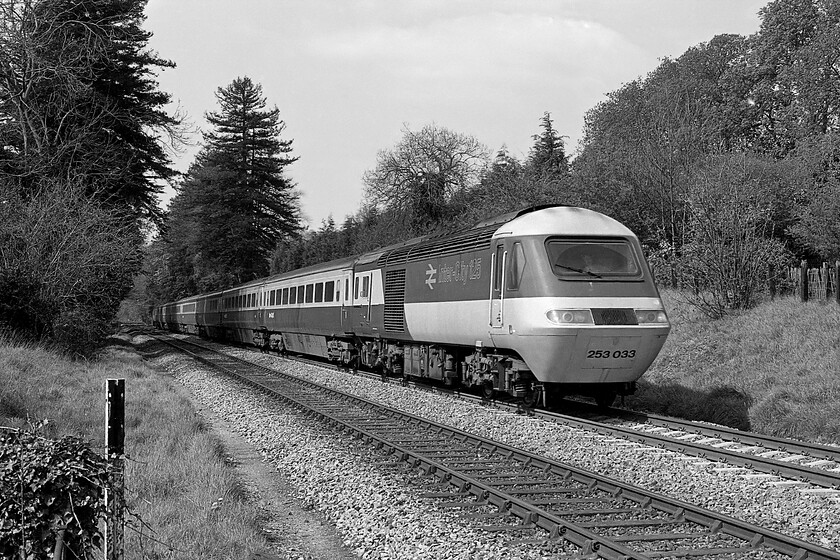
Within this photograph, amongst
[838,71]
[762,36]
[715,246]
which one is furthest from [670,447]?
[762,36]

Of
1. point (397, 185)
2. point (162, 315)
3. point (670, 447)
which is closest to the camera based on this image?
point (670, 447)

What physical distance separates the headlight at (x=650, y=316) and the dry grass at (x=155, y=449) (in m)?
6.21

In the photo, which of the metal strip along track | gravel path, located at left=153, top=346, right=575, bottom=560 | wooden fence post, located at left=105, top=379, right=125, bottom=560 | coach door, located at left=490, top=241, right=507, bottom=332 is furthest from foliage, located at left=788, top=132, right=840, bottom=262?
wooden fence post, located at left=105, top=379, right=125, bottom=560

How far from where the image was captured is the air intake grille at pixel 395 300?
1684 cm

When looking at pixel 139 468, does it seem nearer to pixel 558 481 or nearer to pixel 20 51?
pixel 558 481

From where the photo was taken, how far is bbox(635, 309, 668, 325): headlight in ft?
38.0

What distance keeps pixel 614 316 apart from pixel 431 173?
1437 inches

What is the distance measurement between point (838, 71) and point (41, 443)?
117 feet

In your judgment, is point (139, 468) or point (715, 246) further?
point (715, 246)

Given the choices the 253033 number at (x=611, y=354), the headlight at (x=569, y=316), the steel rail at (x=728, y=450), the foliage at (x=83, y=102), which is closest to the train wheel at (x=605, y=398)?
the steel rail at (x=728, y=450)

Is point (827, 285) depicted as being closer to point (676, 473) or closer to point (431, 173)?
point (676, 473)

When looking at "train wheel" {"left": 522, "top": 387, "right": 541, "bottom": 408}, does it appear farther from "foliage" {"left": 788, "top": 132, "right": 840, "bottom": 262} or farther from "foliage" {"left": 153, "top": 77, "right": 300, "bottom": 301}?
"foliage" {"left": 153, "top": 77, "right": 300, "bottom": 301}

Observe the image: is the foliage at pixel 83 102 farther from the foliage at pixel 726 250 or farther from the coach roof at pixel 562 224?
the foliage at pixel 726 250

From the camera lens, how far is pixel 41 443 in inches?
162
